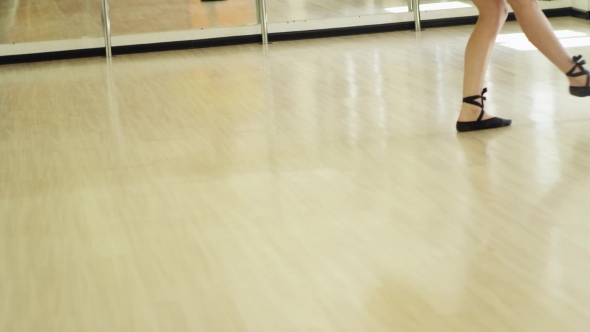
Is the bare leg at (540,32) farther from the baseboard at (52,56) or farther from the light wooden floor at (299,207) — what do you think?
the baseboard at (52,56)

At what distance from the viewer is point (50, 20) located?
637 cm

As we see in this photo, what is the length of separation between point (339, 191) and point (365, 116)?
3.60ft

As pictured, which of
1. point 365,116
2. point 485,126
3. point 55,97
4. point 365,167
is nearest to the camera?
point 365,167

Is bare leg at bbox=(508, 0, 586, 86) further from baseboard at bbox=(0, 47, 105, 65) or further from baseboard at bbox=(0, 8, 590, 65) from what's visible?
baseboard at bbox=(0, 47, 105, 65)

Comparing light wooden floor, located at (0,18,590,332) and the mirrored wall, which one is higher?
the mirrored wall

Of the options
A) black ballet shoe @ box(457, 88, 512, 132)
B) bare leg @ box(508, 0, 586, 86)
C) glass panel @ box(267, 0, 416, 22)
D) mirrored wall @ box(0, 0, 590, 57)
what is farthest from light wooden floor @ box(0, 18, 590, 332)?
glass panel @ box(267, 0, 416, 22)

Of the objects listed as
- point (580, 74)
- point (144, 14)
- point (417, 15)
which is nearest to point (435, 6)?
point (417, 15)

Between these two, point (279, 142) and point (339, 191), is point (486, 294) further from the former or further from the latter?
point (279, 142)

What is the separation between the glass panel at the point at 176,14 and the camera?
6.41 metres

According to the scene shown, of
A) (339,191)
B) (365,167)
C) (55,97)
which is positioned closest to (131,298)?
(339,191)

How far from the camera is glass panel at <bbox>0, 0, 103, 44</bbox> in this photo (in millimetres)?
6320

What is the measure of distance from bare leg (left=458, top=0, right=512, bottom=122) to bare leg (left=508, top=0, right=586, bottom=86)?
0.07m

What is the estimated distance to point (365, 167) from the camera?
10.3 ft

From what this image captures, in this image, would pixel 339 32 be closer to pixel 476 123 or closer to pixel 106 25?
pixel 106 25
